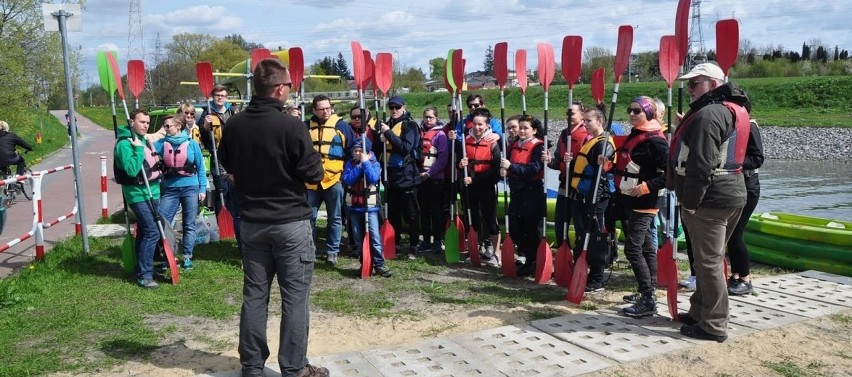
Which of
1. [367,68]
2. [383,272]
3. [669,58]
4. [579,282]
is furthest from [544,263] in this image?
[367,68]

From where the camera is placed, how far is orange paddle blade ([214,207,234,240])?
8.07 m

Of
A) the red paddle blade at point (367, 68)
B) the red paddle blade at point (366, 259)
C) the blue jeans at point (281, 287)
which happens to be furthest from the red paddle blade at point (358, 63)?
the blue jeans at point (281, 287)

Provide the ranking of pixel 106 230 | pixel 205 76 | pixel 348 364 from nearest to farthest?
pixel 348 364 < pixel 205 76 < pixel 106 230

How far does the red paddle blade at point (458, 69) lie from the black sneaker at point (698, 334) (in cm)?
370

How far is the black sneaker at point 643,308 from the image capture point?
502cm

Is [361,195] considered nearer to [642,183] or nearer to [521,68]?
[521,68]

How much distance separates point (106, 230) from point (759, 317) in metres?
8.13

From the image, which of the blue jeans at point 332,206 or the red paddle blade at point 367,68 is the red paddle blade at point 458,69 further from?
the blue jeans at point 332,206

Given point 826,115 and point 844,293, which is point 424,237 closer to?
point 844,293

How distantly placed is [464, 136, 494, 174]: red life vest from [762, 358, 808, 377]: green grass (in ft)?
11.5

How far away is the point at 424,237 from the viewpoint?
7875 millimetres

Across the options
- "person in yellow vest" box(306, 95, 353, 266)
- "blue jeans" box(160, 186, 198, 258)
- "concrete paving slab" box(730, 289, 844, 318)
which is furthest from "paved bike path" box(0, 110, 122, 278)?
"concrete paving slab" box(730, 289, 844, 318)

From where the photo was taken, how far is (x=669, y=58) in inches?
219

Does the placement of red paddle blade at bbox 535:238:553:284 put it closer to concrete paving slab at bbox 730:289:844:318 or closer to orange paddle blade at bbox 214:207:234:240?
concrete paving slab at bbox 730:289:844:318
